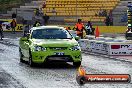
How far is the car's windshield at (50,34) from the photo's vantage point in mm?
19469

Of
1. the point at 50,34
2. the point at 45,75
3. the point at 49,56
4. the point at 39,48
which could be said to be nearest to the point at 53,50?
the point at 49,56

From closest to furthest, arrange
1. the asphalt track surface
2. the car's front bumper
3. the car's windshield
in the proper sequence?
1. the asphalt track surface
2. the car's front bumper
3. the car's windshield

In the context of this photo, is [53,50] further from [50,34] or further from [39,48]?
[50,34]

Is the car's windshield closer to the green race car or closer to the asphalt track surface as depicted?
the green race car

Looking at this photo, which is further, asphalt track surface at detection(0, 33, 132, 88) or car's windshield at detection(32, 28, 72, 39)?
car's windshield at detection(32, 28, 72, 39)

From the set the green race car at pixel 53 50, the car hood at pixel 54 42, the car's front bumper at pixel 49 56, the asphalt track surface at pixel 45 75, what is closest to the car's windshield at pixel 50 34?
the green race car at pixel 53 50

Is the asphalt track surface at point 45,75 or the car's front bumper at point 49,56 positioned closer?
the asphalt track surface at point 45,75

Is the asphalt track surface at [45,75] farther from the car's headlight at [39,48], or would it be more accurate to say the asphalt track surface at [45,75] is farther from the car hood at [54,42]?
the car hood at [54,42]

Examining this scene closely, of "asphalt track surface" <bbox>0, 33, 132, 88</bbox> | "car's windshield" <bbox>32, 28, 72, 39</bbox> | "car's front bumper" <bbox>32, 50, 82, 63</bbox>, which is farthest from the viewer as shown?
"car's windshield" <bbox>32, 28, 72, 39</bbox>

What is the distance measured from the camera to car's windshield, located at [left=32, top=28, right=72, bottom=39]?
19.5 meters

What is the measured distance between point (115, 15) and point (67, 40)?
139 feet

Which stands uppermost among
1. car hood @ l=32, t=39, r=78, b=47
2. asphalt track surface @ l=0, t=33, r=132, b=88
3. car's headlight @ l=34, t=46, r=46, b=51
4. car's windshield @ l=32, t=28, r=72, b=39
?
car's windshield @ l=32, t=28, r=72, b=39

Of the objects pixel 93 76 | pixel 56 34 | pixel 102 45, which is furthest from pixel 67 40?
pixel 93 76

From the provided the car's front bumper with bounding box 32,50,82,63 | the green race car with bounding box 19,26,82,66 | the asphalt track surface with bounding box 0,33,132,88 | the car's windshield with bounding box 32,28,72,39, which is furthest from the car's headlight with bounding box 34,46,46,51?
the car's windshield with bounding box 32,28,72,39
